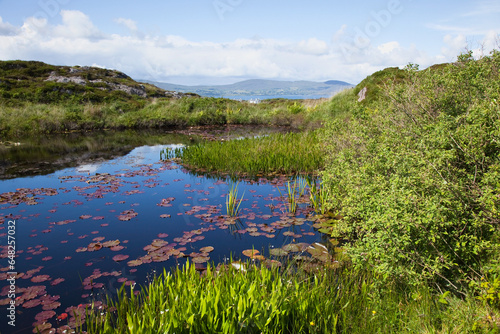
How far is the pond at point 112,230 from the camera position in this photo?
4.18 meters

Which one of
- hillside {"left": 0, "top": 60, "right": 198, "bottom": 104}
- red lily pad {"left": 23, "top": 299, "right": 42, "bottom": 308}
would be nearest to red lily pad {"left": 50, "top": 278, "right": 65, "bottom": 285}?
red lily pad {"left": 23, "top": 299, "right": 42, "bottom": 308}

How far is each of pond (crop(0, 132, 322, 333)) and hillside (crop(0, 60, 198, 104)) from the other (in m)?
A: 25.7

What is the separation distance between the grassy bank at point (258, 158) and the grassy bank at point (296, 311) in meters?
6.50

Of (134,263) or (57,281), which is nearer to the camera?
(57,281)

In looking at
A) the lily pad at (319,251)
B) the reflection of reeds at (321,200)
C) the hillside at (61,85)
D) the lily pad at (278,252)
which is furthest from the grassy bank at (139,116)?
the lily pad at (278,252)

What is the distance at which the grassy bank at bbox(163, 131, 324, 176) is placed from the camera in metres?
10.2

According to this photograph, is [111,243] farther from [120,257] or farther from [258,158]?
[258,158]

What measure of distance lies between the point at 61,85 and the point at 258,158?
37.1 meters

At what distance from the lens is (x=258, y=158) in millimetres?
10492

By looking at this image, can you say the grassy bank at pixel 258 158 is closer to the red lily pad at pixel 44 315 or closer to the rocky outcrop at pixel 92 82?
the red lily pad at pixel 44 315

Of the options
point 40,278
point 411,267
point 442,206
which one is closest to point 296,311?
point 411,267

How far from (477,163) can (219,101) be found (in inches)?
1203

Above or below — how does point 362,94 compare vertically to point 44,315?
above

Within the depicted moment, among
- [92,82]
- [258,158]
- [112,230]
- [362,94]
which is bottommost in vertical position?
[112,230]
